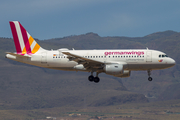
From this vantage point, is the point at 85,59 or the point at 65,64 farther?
the point at 65,64

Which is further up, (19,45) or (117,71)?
(19,45)

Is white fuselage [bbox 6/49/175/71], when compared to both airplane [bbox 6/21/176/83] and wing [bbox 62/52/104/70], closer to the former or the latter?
airplane [bbox 6/21/176/83]

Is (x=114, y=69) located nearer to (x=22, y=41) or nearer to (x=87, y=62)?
(x=87, y=62)

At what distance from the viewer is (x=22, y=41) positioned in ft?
232

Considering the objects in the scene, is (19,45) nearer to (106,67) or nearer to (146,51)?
(106,67)

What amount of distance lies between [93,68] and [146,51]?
10.8m

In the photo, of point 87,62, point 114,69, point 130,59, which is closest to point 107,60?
point 114,69

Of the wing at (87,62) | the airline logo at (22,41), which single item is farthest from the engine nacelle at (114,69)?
the airline logo at (22,41)

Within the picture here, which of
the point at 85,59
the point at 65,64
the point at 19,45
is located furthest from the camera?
the point at 19,45

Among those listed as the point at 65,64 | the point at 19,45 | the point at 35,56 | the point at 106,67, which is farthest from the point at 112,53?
the point at 19,45

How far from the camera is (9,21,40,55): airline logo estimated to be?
230 feet

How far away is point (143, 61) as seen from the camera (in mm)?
63281

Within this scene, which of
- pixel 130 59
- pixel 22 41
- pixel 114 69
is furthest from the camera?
pixel 22 41

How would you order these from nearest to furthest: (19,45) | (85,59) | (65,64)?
(85,59) < (65,64) < (19,45)
